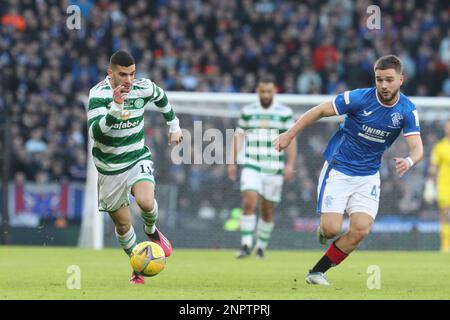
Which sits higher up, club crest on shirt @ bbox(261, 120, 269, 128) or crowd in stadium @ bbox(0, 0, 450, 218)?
crowd in stadium @ bbox(0, 0, 450, 218)

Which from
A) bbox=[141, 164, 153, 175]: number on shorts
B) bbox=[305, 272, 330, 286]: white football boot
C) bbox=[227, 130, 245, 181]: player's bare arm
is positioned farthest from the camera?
bbox=[227, 130, 245, 181]: player's bare arm

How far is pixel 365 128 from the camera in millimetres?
9883

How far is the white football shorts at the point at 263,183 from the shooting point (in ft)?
49.1

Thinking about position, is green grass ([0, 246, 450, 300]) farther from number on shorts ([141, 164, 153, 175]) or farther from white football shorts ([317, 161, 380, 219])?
number on shorts ([141, 164, 153, 175])

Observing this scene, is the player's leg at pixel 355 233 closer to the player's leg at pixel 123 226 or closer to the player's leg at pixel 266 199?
the player's leg at pixel 123 226

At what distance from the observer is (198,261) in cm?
1399

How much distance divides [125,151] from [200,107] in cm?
809

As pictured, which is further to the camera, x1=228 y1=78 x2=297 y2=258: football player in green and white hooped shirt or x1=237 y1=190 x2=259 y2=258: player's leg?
x1=237 y1=190 x2=259 y2=258: player's leg

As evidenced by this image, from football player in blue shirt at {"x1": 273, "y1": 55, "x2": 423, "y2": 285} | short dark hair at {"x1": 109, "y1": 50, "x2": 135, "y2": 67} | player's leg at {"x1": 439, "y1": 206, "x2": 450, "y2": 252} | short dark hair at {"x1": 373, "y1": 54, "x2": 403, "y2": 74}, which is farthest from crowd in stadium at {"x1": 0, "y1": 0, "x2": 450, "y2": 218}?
short dark hair at {"x1": 373, "y1": 54, "x2": 403, "y2": 74}

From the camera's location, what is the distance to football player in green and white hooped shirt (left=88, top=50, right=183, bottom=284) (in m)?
9.90

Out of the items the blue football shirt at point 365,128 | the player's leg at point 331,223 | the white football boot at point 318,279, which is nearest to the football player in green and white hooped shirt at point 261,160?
the blue football shirt at point 365,128
